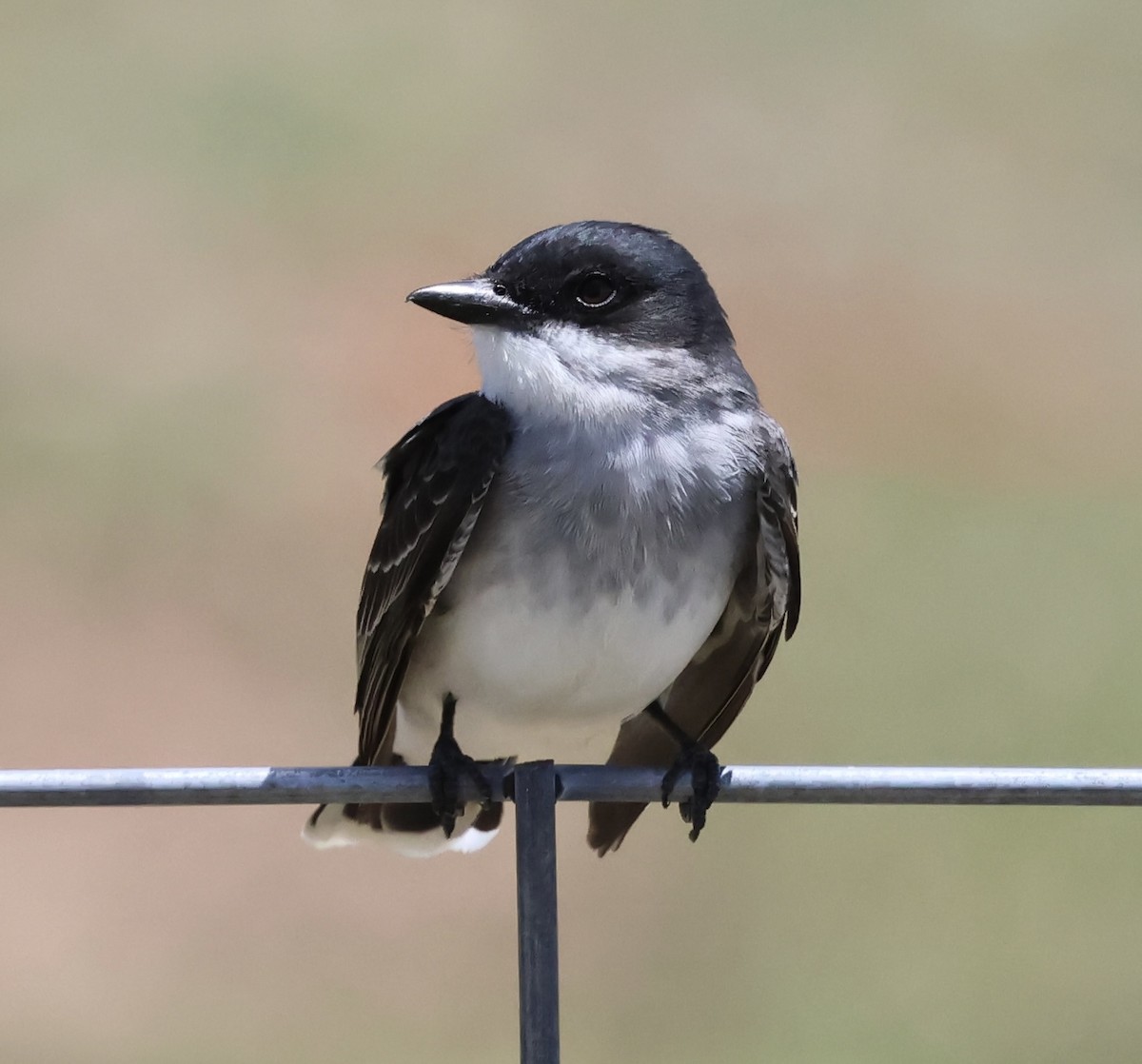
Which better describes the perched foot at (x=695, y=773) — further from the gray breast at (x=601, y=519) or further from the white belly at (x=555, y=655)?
the gray breast at (x=601, y=519)

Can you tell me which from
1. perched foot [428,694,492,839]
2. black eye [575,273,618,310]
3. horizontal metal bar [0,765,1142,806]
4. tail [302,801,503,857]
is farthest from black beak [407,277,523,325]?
horizontal metal bar [0,765,1142,806]

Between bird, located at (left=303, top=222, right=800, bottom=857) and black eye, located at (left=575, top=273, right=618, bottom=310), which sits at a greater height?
black eye, located at (left=575, top=273, right=618, bottom=310)

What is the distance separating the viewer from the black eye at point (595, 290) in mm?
3648

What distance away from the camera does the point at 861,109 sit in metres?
15.8

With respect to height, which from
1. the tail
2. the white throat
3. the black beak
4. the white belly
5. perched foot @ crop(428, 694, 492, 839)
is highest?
the black beak

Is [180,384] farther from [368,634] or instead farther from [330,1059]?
[368,634]

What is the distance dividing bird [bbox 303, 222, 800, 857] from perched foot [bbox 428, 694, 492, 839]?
0.01 metres

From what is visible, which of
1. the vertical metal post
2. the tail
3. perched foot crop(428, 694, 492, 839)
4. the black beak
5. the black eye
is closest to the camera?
the vertical metal post

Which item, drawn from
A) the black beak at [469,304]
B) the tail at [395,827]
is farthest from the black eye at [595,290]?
the tail at [395,827]

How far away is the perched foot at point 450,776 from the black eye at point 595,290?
0.89 metres

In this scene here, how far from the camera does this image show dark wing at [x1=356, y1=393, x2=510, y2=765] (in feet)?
11.4

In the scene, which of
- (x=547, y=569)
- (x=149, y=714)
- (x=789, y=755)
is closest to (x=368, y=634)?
(x=547, y=569)

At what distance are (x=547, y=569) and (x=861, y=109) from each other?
43.1ft

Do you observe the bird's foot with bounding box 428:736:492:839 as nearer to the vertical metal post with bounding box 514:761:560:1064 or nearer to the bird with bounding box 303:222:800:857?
the bird with bounding box 303:222:800:857
